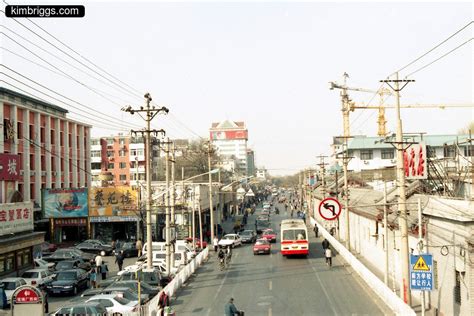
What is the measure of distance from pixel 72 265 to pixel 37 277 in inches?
262

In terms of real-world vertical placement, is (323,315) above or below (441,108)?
below

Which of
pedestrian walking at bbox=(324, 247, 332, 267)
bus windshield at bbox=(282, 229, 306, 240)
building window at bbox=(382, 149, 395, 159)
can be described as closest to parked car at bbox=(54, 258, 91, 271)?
bus windshield at bbox=(282, 229, 306, 240)

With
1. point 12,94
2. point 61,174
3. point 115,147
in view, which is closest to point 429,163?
point 12,94

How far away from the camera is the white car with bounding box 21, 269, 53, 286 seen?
33656 millimetres

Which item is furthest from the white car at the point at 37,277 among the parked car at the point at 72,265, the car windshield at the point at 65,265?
the car windshield at the point at 65,265

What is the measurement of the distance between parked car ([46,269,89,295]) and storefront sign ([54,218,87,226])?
90.8 ft

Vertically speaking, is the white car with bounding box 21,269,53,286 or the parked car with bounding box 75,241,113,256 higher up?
the white car with bounding box 21,269,53,286

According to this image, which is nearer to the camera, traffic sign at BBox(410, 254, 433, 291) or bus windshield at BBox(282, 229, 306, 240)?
traffic sign at BBox(410, 254, 433, 291)

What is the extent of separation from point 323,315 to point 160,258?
21.5m

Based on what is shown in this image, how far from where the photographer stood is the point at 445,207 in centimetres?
2447

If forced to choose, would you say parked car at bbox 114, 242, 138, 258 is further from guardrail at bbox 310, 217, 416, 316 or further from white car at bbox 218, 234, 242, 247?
guardrail at bbox 310, 217, 416, 316

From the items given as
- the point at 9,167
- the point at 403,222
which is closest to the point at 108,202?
A: the point at 9,167

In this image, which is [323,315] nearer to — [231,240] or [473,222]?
[473,222]

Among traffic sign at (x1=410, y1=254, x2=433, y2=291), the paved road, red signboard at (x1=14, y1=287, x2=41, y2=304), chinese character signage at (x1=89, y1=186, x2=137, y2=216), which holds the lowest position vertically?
the paved road
